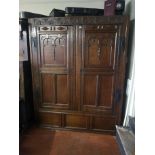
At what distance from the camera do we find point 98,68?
2.12 meters

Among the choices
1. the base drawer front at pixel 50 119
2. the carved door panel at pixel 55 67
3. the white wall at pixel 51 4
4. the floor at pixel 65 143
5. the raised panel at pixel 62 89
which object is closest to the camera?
the floor at pixel 65 143

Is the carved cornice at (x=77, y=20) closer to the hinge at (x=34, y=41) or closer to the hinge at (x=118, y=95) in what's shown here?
the hinge at (x=34, y=41)

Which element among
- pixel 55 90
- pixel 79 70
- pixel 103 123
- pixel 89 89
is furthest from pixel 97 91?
pixel 55 90

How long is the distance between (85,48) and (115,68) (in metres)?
0.50

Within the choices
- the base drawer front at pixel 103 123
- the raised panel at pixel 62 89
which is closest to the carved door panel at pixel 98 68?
the base drawer front at pixel 103 123

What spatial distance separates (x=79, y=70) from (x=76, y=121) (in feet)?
2.67

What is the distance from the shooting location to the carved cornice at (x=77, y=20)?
77.4 inches

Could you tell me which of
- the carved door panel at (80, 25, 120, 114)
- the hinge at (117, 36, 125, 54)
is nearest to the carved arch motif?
the carved door panel at (80, 25, 120, 114)

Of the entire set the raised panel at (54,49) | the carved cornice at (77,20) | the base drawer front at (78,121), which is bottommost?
the base drawer front at (78,121)

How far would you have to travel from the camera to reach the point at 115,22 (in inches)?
77.5

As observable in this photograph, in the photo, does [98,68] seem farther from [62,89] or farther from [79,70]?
[62,89]

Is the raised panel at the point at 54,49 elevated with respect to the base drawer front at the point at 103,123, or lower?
elevated
